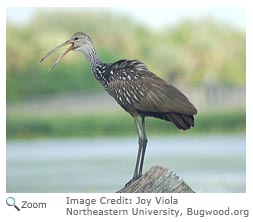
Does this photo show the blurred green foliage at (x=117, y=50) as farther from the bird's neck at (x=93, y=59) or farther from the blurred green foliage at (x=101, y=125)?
the bird's neck at (x=93, y=59)

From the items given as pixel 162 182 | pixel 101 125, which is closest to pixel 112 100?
pixel 101 125

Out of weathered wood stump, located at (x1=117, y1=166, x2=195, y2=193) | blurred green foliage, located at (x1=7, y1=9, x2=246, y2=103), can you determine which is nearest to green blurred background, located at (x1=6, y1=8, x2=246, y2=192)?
blurred green foliage, located at (x1=7, y1=9, x2=246, y2=103)

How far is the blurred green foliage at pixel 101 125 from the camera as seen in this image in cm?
1359

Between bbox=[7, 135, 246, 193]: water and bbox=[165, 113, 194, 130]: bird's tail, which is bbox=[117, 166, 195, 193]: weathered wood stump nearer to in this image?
bbox=[165, 113, 194, 130]: bird's tail

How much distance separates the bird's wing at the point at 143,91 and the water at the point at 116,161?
2.26 m

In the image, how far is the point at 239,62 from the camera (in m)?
13.4

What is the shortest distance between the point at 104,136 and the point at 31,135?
124 centimetres

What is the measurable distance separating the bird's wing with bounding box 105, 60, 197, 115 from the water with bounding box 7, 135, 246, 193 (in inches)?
89.0

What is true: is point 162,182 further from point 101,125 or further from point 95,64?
point 101,125

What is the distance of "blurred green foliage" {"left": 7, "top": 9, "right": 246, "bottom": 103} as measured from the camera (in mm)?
13258

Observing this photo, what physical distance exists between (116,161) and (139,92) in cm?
346

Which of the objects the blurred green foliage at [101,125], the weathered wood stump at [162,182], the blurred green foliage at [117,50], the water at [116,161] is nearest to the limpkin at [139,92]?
the weathered wood stump at [162,182]
